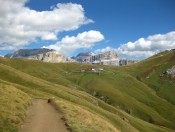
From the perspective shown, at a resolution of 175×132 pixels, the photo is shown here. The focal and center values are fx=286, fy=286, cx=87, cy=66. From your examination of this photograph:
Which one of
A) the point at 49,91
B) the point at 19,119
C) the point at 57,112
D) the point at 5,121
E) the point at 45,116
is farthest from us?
the point at 49,91

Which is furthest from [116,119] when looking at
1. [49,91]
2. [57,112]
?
[57,112]

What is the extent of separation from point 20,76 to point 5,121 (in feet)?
243

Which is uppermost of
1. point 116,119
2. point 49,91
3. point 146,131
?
point 49,91

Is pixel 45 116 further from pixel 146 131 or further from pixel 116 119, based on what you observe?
pixel 146 131

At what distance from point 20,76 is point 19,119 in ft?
235

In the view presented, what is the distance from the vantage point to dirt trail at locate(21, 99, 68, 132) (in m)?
39.2

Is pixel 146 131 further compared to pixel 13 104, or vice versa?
pixel 146 131

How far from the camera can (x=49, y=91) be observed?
9506 centimetres

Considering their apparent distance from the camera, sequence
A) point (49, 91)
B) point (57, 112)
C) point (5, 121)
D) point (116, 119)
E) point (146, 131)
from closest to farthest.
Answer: point (5, 121), point (57, 112), point (116, 119), point (49, 91), point (146, 131)

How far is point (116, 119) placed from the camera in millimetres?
86688

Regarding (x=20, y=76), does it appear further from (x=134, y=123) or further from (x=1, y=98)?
(x=1, y=98)

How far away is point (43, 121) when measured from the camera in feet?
142

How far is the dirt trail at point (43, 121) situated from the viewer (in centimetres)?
3922

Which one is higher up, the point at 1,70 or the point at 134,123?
the point at 1,70
